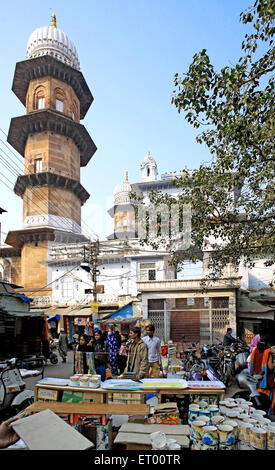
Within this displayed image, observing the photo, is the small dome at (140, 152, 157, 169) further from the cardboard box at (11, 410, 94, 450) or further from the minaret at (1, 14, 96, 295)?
the cardboard box at (11, 410, 94, 450)

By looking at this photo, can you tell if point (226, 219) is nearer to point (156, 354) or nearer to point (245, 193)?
point (245, 193)

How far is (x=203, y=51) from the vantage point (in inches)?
248

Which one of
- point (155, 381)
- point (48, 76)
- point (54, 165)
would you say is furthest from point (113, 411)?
point (48, 76)

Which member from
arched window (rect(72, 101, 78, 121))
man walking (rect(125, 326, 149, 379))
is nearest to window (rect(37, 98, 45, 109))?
arched window (rect(72, 101, 78, 121))

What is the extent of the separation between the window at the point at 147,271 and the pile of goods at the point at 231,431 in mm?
21352

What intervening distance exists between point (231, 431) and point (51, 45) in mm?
39339

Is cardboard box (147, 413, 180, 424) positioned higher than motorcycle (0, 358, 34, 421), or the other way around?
cardboard box (147, 413, 180, 424)

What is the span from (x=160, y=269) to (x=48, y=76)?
2334cm

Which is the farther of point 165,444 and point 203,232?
point 203,232

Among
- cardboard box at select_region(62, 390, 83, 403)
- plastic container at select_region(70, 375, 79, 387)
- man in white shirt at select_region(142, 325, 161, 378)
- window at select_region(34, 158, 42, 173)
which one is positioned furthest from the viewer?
window at select_region(34, 158, 42, 173)

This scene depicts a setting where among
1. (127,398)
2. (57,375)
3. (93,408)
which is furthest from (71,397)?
(57,375)

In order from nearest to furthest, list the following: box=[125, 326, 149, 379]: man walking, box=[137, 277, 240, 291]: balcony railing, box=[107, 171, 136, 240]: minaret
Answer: box=[125, 326, 149, 379]: man walking, box=[137, 277, 240, 291]: balcony railing, box=[107, 171, 136, 240]: minaret

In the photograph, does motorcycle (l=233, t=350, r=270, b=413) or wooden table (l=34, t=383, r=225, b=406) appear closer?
wooden table (l=34, t=383, r=225, b=406)

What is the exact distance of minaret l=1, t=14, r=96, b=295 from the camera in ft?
104
